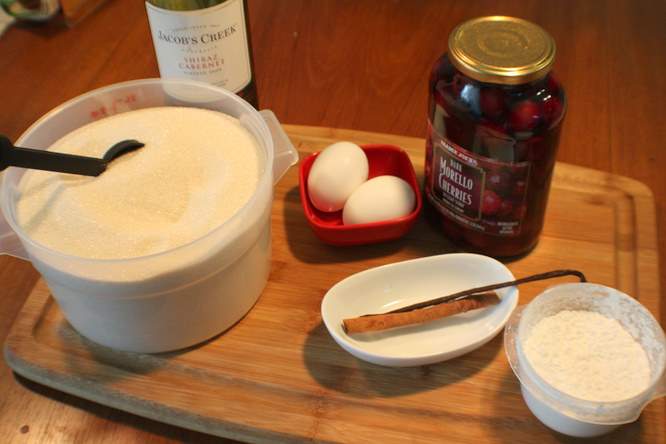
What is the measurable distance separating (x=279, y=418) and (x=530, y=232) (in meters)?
0.33

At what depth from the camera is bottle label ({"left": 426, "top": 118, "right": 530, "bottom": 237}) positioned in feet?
2.15

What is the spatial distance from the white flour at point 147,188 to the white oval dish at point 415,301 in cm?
15

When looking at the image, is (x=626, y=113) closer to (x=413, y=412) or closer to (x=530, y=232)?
(x=530, y=232)

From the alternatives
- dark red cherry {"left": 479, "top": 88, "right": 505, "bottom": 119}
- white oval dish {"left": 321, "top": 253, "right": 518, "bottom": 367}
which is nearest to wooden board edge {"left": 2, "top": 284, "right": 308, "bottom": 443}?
white oval dish {"left": 321, "top": 253, "right": 518, "bottom": 367}

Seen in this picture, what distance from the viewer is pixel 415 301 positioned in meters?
0.71

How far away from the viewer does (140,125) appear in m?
0.72

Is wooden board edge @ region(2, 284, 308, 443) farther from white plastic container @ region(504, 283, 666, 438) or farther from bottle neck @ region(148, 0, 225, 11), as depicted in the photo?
bottle neck @ region(148, 0, 225, 11)

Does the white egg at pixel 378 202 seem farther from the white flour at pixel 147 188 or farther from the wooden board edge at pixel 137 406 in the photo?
the wooden board edge at pixel 137 406

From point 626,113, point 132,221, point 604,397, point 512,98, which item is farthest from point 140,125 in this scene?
point 626,113

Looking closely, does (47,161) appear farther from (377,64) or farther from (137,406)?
(377,64)

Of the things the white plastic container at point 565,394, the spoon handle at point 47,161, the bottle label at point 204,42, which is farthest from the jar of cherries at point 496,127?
the spoon handle at point 47,161

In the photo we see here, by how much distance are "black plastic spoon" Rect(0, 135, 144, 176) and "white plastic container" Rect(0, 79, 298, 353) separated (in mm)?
50

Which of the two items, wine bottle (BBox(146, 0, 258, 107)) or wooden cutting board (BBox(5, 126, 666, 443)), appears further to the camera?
wine bottle (BBox(146, 0, 258, 107))

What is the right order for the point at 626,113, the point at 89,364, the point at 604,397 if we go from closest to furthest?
the point at 604,397 < the point at 89,364 < the point at 626,113
